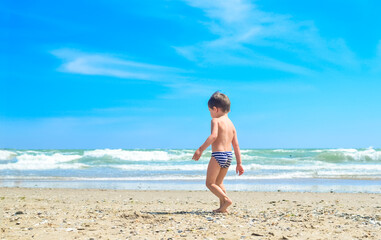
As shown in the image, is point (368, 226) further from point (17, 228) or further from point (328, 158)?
point (328, 158)

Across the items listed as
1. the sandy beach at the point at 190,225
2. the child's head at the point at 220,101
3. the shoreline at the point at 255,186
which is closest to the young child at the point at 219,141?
the child's head at the point at 220,101

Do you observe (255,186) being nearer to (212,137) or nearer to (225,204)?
A: (225,204)

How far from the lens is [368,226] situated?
4871 millimetres

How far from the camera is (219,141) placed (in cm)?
545

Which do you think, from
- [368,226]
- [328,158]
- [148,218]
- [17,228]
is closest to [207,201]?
[148,218]

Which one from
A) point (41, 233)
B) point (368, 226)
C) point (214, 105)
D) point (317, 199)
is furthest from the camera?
point (317, 199)

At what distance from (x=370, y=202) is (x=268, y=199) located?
2142 mm

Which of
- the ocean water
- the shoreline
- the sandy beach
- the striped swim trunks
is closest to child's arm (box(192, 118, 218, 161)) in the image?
the striped swim trunks

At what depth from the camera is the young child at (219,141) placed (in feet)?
17.9

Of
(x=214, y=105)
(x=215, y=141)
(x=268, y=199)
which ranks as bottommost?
(x=268, y=199)

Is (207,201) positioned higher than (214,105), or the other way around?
(214,105)

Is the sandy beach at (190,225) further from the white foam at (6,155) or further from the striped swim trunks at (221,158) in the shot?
the white foam at (6,155)

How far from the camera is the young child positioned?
5.45m

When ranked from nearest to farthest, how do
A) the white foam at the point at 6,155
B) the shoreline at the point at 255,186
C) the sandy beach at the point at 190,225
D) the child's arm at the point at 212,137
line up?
the sandy beach at the point at 190,225
the child's arm at the point at 212,137
the shoreline at the point at 255,186
the white foam at the point at 6,155
